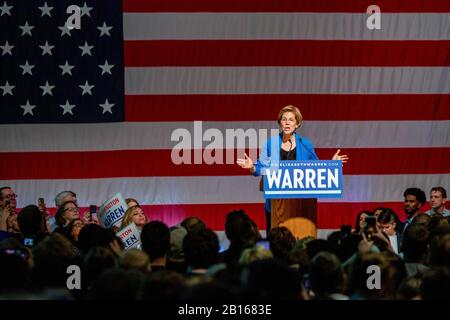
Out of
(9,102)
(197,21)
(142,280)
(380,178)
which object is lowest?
(142,280)

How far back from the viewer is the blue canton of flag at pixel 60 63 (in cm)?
962

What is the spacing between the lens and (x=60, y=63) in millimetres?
9664

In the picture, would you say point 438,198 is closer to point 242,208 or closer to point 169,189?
point 242,208

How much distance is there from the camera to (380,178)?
9812 mm

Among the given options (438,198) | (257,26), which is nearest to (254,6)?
(257,26)

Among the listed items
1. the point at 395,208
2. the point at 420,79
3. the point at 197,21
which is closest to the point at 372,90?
the point at 420,79

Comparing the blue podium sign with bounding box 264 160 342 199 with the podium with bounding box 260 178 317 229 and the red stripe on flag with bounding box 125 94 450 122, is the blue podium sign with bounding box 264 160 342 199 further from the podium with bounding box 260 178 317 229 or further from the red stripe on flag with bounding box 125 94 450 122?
the red stripe on flag with bounding box 125 94 450 122

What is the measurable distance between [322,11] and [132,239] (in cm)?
383

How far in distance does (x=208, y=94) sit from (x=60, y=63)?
1530 mm

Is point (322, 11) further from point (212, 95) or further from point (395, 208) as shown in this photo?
point (395, 208)

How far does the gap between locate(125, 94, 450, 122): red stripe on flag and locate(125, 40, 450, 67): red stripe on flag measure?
34cm

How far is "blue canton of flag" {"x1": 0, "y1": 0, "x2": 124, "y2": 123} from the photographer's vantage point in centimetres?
962

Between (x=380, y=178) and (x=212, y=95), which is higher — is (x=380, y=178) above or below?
below

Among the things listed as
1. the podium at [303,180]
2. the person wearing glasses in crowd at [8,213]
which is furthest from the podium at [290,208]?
the person wearing glasses in crowd at [8,213]
